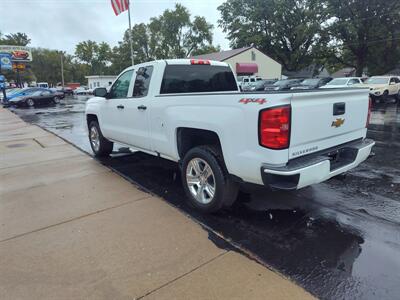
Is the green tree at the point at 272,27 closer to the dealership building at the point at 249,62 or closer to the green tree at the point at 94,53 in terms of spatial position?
the dealership building at the point at 249,62

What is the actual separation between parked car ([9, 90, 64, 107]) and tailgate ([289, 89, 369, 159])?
26997 mm

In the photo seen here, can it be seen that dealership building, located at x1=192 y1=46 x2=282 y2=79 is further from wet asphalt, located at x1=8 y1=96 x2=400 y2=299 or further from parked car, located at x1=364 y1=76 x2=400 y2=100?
wet asphalt, located at x1=8 y1=96 x2=400 y2=299

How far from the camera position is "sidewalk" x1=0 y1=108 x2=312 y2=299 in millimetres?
2514

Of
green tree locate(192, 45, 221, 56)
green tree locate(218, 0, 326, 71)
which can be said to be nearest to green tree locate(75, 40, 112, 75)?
green tree locate(192, 45, 221, 56)

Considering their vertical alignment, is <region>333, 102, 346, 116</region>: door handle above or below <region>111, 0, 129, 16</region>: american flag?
below

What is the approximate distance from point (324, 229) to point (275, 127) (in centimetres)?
139

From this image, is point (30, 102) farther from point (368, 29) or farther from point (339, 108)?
point (368, 29)

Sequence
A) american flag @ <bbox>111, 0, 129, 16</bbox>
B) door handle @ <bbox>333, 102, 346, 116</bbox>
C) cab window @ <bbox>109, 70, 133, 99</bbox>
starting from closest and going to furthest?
door handle @ <bbox>333, 102, 346, 116</bbox> → cab window @ <bbox>109, 70, 133, 99</bbox> → american flag @ <bbox>111, 0, 129, 16</bbox>

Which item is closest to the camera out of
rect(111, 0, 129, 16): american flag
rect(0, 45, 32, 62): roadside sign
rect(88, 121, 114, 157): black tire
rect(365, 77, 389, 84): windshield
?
rect(88, 121, 114, 157): black tire

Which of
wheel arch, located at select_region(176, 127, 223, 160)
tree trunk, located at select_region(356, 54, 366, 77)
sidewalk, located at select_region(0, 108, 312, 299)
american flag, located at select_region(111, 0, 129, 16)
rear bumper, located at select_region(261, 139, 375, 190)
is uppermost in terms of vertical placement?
american flag, located at select_region(111, 0, 129, 16)

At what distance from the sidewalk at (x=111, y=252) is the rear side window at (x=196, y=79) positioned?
1713 millimetres

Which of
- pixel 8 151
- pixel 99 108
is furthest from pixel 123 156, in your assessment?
pixel 8 151

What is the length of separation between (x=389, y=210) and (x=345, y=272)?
1.63 m

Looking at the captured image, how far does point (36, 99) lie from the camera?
84.8 feet
